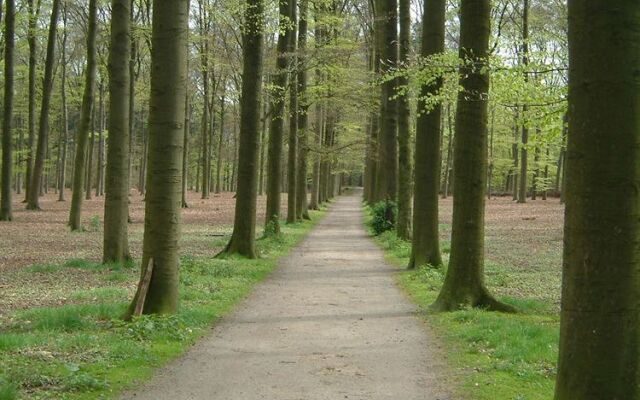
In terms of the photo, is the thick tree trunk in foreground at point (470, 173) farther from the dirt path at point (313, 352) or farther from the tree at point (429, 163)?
the tree at point (429, 163)

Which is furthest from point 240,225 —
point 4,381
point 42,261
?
point 4,381

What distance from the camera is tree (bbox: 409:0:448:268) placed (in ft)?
43.0

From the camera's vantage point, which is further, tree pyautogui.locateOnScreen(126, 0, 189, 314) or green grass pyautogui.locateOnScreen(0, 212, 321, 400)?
tree pyautogui.locateOnScreen(126, 0, 189, 314)

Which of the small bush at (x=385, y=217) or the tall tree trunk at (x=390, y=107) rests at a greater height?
the tall tree trunk at (x=390, y=107)

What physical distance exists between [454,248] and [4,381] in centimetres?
646

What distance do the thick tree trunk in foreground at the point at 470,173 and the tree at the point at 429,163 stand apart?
369cm

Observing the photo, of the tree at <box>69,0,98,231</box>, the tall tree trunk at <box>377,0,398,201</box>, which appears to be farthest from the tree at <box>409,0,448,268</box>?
the tree at <box>69,0,98,231</box>

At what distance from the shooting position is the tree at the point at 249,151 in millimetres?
15336

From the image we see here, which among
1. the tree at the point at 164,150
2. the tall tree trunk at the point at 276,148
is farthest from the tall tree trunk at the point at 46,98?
the tree at the point at 164,150

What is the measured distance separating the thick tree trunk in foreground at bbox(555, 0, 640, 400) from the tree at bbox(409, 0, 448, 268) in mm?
9378

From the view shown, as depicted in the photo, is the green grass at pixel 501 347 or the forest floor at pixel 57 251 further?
the forest floor at pixel 57 251

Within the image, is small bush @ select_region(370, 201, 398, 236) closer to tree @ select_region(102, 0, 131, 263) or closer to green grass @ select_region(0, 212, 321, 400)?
green grass @ select_region(0, 212, 321, 400)

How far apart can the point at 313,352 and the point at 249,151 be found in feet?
29.8

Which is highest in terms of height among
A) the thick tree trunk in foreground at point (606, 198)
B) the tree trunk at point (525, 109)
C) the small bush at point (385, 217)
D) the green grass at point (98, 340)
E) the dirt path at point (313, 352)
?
the tree trunk at point (525, 109)
